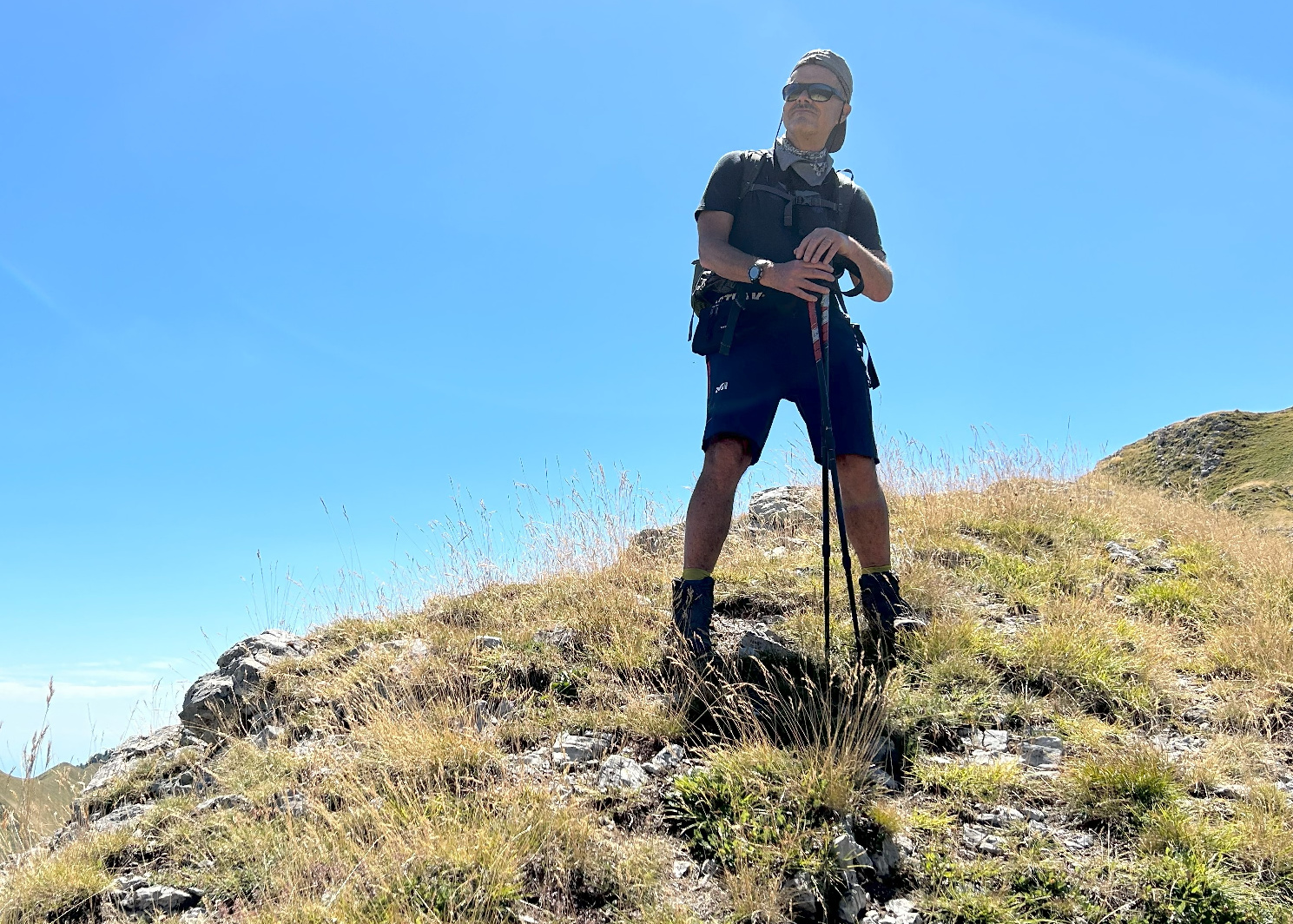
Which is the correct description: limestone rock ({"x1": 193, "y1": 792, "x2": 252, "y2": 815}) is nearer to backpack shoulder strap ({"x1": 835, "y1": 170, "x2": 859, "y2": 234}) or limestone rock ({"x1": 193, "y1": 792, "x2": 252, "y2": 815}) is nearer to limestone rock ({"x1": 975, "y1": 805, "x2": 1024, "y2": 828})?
limestone rock ({"x1": 975, "y1": 805, "x2": 1024, "y2": 828})

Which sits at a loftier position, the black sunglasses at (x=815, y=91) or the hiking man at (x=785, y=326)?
the black sunglasses at (x=815, y=91)

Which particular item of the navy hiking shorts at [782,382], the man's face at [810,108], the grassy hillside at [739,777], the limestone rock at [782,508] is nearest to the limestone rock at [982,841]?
the grassy hillside at [739,777]

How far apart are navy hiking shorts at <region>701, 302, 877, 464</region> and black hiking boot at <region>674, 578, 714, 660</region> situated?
715 millimetres

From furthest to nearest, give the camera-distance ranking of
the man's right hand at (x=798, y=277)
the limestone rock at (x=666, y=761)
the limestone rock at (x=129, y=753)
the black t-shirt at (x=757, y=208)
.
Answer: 1. the limestone rock at (x=129, y=753)
2. the black t-shirt at (x=757, y=208)
3. the man's right hand at (x=798, y=277)
4. the limestone rock at (x=666, y=761)

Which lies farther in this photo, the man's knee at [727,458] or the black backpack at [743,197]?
the black backpack at [743,197]

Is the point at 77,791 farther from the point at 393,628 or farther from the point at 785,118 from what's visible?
the point at 785,118

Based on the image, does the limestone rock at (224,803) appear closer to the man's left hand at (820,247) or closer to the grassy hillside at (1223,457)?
the man's left hand at (820,247)

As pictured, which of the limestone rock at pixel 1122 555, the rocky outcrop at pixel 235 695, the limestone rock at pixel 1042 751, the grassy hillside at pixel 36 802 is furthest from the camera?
the limestone rock at pixel 1122 555

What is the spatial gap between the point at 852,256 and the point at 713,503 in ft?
4.78

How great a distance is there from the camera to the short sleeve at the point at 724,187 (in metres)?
4.11

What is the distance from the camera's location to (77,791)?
4477 millimetres

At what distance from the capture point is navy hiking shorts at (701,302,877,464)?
3.92 m

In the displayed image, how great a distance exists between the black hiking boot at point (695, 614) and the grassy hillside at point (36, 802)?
352 cm

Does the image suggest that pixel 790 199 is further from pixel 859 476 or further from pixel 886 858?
pixel 886 858
